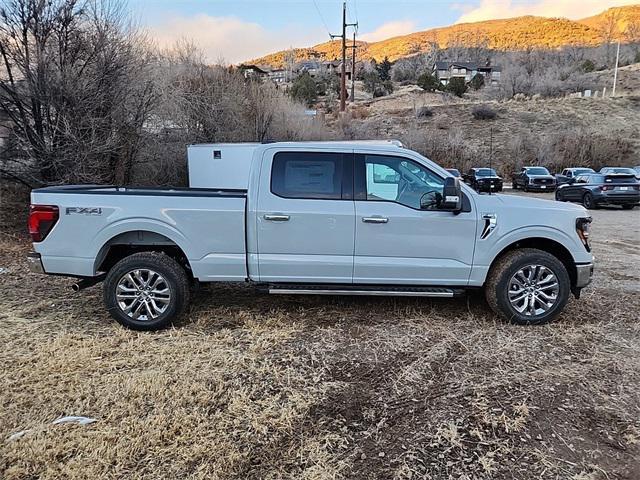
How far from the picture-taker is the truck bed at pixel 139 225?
4.47 metres

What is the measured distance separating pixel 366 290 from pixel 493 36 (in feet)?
551

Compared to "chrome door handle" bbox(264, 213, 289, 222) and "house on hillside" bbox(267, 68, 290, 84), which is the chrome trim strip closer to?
"chrome door handle" bbox(264, 213, 289, 222)

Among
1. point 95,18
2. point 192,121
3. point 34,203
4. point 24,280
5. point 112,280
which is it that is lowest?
point 24,280

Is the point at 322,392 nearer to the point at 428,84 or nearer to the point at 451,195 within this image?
the point at 451,195

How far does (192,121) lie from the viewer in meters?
16.9

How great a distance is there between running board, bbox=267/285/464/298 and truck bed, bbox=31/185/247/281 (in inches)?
21.3

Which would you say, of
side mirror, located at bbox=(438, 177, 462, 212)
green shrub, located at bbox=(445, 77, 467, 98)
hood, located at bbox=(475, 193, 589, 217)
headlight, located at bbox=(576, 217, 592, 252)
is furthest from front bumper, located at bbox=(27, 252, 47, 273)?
green shrub, located at bbox=(445, 77, 467, 98)

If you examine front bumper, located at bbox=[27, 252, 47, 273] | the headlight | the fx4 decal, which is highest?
the fx4 decal

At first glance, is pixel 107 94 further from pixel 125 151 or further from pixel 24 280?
pixel 24 280

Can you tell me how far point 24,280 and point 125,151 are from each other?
5778mm

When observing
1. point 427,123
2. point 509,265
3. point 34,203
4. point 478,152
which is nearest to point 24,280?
point 34,203

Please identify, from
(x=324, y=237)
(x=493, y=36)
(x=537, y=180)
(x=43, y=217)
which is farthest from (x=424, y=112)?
(x=493, y=36)

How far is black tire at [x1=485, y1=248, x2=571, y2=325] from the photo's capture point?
15.3ft

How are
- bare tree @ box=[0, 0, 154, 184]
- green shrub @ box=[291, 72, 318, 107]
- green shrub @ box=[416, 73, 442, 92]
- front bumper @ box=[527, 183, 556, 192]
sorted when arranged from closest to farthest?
1. bare tree @ box=[0, 0, 154, 184]
2. front bumper @ box=[527, 183, 556, 192]
3. green shrub @ box=[291, 72, 318, 107]
4. green shrub @ box=[416, 73, 442, 92]
